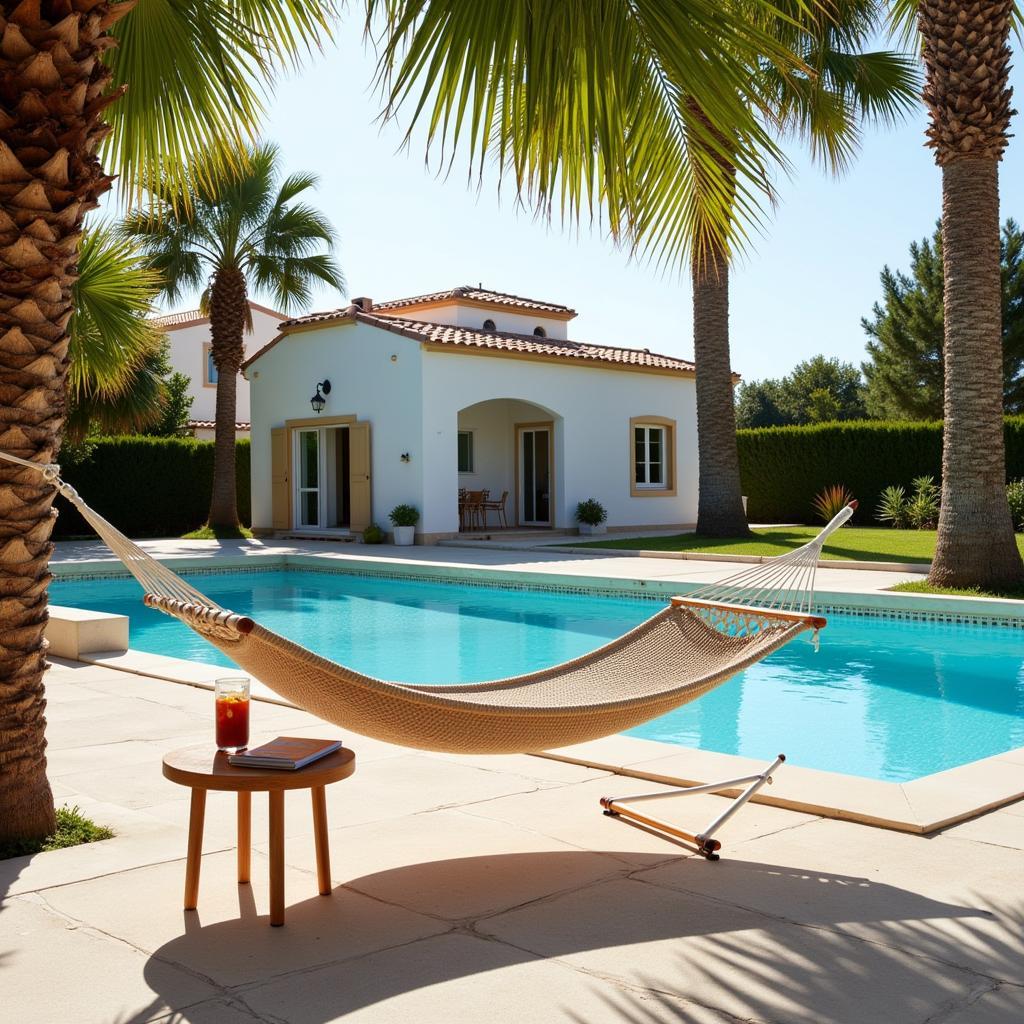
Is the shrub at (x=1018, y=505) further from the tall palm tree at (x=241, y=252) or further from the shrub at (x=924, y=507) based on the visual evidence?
the tall palm tree at (x=241, y=252)

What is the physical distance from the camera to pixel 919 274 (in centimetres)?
3478

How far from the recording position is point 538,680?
3.95m

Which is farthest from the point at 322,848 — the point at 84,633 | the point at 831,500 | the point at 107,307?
the point at 831,500

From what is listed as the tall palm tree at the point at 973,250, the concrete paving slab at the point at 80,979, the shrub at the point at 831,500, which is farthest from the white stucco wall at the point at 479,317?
the concrete paving slab at the point at 80,979

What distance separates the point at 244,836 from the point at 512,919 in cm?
79

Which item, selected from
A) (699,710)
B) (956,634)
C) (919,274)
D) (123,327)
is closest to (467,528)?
(123,327)

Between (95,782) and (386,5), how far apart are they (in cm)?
298

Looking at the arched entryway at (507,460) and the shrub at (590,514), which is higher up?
the arched entryway at (507,460)

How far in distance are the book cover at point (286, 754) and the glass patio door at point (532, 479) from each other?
59.5 feet

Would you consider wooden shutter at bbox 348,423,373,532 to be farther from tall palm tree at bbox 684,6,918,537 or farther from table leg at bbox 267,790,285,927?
table leg at bbox 267,790,285,927

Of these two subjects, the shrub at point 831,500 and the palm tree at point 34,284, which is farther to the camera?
the shrub at point 831,500

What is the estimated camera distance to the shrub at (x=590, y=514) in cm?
1964

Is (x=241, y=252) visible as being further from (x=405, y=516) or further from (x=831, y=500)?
(x=831, y=500)

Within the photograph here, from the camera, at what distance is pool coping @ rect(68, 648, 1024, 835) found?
3734 mm
